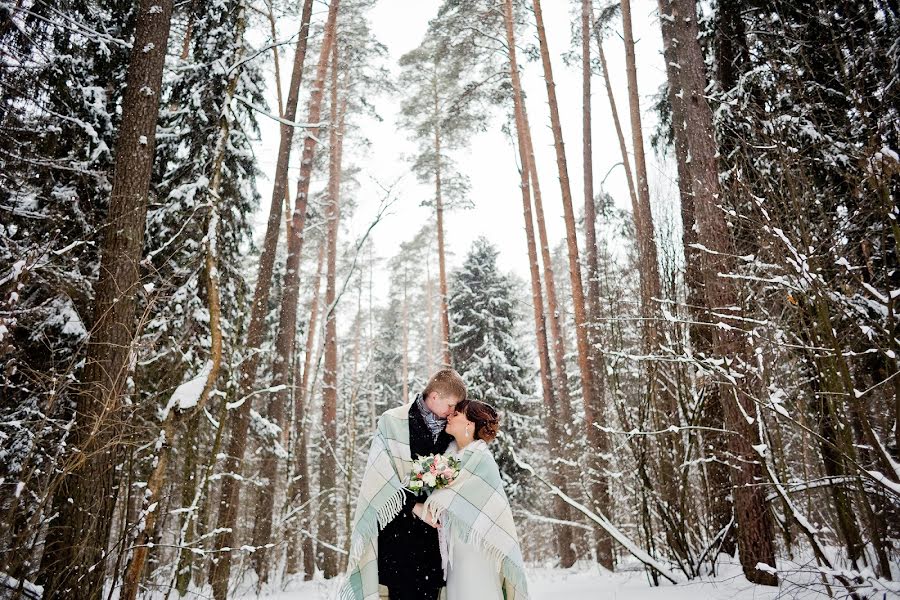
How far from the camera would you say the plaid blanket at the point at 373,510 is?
Result: 9.43ft

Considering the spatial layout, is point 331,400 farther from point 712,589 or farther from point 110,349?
point 712,589

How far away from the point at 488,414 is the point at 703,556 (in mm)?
3528

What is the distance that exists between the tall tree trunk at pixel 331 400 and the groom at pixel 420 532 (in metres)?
5.68

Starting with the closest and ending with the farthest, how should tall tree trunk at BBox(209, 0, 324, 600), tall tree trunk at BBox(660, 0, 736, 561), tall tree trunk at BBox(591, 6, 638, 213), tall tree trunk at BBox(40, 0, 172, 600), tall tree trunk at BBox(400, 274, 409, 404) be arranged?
1. tall tree trunk at BBox(40, 0, 172, 600)
2. tall tree trunk at BBox(660, 0, 736, 561)
3. tall tree trunk at BBox(209, 0, 324, 600)
4. tall tree trunk at BBox(591, 6, 638, 213)
5. tall tree trunk at BBox(400, 274, 409, 404)

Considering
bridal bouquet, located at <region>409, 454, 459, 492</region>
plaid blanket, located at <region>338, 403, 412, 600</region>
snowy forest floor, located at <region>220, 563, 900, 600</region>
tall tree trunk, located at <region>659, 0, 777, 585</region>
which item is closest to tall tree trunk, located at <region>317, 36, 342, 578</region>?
snowy forest floor, located at <region>220, 563, 900, 600</region>

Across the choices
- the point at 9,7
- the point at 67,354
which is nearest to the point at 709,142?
the point at 9,7

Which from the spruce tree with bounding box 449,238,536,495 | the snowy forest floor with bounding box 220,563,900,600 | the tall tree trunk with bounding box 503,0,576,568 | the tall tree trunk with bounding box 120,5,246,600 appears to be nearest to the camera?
the snowy forest floor with bounding box 220,563,900,600

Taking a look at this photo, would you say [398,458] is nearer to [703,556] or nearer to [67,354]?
[703,556]

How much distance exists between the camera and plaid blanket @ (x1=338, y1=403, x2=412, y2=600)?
2.87 m

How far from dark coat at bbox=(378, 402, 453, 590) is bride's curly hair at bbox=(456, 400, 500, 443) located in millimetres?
274

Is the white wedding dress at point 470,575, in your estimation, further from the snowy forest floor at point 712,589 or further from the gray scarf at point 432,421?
Answer: the snowy forest floor at point 712,589

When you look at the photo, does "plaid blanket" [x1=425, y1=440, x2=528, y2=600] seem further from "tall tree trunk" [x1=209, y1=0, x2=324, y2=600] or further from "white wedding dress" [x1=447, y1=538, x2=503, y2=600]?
"tall tree trunk" [x1=209, y1=0, x2=324, y2=600]

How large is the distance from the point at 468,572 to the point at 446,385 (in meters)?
1.08

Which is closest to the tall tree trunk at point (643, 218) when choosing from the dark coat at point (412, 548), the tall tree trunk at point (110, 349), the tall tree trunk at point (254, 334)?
the dark coat at point (412, 548)
